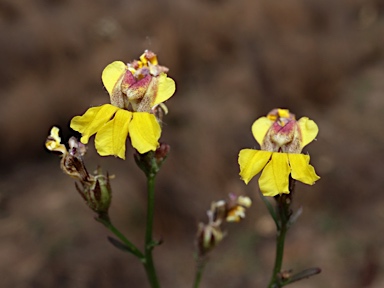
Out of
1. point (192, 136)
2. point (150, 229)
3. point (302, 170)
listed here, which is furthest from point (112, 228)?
point (192, 136)

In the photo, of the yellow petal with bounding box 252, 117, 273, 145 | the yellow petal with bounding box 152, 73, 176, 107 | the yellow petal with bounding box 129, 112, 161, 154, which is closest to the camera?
the yellow petal with bounding box 129, 112, 161, 154

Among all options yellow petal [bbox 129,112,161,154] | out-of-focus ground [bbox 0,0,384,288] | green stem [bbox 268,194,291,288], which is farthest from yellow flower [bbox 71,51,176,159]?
out-of-focus ground [bbox 0,0,384,288]

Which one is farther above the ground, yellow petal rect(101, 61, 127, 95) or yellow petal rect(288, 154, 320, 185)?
yellow petal rect(101, 61, 127, 95)

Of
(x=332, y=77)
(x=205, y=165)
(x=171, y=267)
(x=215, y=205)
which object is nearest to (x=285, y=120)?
(x=215, y=205)

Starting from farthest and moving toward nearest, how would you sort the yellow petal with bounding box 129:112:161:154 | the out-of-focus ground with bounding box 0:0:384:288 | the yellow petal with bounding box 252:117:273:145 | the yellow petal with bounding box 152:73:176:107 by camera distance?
the out-of-focus ground with bounding box 0:0:384:288 < the yellow petal with bounding box 252:117:273:145 < the yellow petal with bounding box 152:73:176:107 < the yellow petal with bounding box 129:112:161:154

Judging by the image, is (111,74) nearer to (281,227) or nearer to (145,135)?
(145,135)

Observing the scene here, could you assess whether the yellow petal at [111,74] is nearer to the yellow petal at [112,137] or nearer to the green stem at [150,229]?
the yellow petal at [112,137]

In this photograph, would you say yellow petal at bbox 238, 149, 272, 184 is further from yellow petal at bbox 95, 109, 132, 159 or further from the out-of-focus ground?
the out-of-focus ground
